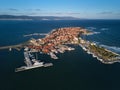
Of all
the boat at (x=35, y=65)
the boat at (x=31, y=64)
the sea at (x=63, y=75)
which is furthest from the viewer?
the boat at (x=31, y=64)

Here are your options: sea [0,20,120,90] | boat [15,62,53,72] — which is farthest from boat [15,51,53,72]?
sea [0,20,120,90]

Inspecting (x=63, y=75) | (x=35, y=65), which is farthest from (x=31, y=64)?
(x=63, y=75)

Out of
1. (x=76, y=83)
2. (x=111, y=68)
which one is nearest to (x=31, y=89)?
(x=76, y=83)

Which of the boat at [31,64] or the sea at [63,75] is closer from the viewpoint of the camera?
the sea at [63,75]

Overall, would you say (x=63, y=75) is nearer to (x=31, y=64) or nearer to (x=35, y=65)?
(x=35, y=65)

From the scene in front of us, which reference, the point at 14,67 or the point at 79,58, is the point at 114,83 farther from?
the point at 14,67

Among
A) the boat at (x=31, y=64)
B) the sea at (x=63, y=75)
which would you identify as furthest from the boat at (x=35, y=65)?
the sea at (x=63, y=75)

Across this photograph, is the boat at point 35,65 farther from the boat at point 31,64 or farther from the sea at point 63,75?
the sea at point 63,75

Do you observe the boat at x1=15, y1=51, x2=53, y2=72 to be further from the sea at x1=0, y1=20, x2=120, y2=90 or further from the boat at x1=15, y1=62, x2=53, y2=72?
the sea at x1=0, y1=20, x2=120, y2=90

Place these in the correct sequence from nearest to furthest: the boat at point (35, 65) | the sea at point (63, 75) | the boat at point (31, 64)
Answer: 1. the sea at point (63, 75)
2. the boat at point (35, 65)
3. the boat at point (31, 64)

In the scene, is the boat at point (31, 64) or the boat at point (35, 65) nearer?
the boat at point (35, 65)

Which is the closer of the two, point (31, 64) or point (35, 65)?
point (35, 65)
